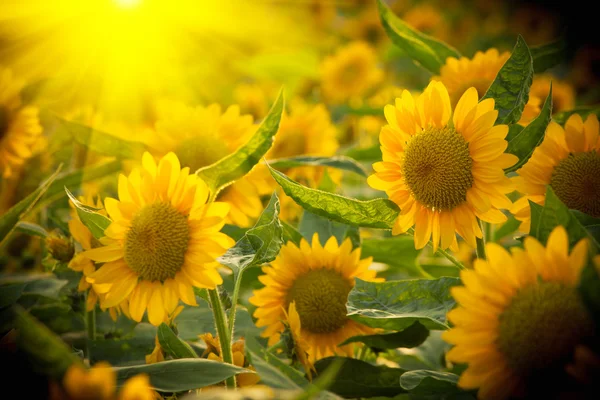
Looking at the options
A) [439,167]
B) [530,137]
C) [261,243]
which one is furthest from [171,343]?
[530,137]

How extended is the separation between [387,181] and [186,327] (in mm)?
421

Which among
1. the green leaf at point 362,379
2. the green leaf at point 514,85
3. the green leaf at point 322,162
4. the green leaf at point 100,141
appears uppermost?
the green leaf at point 514,85

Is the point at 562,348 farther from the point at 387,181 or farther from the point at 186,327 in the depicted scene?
the point at 186,327

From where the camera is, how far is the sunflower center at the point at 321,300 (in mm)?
921

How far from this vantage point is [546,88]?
4.43 feet

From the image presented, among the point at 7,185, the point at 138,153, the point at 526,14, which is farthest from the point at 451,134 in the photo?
the point at 526,14

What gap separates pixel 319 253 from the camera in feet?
3.13

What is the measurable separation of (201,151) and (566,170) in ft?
2.20

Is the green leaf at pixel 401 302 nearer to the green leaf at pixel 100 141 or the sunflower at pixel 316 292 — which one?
the sunflower at pixel 316 292

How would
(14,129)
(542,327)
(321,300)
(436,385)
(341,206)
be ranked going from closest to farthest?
(542,327) → (436,385) → (341,206) → (321,300) → (14,129)

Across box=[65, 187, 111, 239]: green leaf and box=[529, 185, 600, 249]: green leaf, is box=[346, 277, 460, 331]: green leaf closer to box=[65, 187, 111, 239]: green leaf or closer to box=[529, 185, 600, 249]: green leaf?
box=[529, 185, 600, 249]: green leaf

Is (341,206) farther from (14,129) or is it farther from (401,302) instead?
(14,129)

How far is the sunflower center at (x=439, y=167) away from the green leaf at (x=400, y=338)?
20cm

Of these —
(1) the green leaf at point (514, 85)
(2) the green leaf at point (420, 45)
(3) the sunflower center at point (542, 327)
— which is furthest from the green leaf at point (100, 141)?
(3) the sunflower center at point (542, 327)
